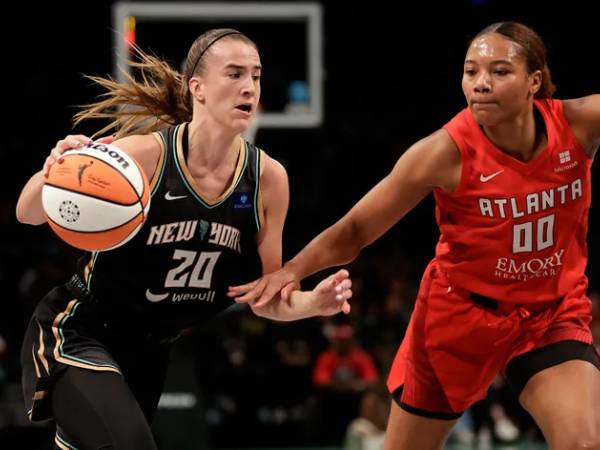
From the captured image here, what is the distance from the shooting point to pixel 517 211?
13.2ft

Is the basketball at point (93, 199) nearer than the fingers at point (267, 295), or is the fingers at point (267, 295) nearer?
the basketball at point (93, 199)

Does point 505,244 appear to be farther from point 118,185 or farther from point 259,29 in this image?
point 259,29

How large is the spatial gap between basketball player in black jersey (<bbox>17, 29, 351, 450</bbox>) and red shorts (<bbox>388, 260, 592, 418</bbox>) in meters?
0.57

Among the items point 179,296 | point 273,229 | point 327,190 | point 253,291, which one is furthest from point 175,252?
point 327,190

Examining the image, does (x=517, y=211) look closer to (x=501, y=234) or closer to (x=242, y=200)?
(x=501, y=234)

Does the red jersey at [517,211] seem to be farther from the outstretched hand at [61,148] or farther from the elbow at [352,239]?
the outstretched hand at [61,148]

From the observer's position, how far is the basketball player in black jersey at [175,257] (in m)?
3.92

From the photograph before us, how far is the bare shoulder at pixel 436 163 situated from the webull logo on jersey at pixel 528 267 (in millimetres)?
353

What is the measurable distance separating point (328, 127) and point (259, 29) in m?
2.94

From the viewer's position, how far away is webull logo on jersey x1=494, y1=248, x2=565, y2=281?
408 centimetres

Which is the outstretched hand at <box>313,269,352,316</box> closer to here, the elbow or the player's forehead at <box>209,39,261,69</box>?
the elbow

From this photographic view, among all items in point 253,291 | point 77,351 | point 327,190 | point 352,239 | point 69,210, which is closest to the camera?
point 69,210

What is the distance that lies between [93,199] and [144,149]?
0.36m

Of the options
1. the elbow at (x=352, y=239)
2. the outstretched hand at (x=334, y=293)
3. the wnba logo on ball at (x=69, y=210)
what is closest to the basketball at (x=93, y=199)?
the wnba logo on ball at (x=69, y=210)
